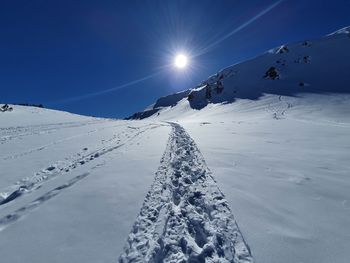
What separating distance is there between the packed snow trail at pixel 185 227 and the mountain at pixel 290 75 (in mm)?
46546

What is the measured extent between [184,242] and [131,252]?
0.81 meters

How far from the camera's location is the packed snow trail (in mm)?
3643

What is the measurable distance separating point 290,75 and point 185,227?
65743 mm

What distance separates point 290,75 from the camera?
62156 millimetres

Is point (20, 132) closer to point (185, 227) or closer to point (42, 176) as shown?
point (42, 176)

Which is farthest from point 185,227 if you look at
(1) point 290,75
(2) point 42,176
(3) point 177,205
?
(1) point 290,75

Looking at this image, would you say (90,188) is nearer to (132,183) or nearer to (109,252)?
(132,183)

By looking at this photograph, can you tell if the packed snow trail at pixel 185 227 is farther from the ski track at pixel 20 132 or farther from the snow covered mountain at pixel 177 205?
the ski track at pixel 20 132

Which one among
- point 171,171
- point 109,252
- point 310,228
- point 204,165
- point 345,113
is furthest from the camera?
point 345,113

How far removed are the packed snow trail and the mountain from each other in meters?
46.5

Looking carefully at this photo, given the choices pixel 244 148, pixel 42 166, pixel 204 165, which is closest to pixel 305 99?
pixel 244 148

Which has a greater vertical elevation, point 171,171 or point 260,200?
point 171,171

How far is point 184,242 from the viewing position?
3941 millimetres

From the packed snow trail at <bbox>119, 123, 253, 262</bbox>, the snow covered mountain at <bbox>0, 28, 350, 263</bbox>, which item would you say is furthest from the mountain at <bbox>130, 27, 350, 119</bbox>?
the packed snow trail at <bbox>119, 123, 253, 262</bbox>
